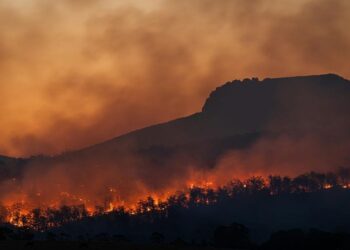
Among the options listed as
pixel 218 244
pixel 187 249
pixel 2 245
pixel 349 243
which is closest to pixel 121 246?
pixel 187 249

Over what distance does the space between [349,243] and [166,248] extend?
4136 cm

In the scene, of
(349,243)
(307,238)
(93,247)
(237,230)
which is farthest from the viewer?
(237,230)

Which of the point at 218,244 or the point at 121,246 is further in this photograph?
the point at 218,244

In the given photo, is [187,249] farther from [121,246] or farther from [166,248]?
[121,246]

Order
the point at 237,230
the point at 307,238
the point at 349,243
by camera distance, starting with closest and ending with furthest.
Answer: the point at 349,243 → the point at 307,238 → the point at 237,230

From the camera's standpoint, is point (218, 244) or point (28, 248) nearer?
point (28, 248)

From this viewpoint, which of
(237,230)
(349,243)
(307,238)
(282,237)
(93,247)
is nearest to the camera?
(93,247)

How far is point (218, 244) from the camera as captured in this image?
500ft

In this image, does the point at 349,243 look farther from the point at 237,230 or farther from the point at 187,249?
the point at 237,230

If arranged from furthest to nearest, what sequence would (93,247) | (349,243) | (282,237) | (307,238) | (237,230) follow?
1. (237,230)
2. (282,237)
3. (307,238)
4. (349,243)
5. (93,247)

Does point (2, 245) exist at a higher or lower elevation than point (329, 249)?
higher

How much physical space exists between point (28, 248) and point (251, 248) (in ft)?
217

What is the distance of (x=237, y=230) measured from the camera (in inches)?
6324

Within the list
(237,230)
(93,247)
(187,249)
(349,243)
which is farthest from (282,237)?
(93,247)
